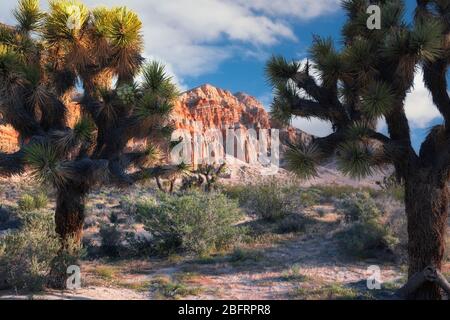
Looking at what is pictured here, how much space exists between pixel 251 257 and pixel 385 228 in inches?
146

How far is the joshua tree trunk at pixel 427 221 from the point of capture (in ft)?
24.1

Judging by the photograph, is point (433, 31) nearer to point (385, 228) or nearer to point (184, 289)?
point (184, 289)

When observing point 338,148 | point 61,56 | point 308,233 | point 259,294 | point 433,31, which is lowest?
point 259,294

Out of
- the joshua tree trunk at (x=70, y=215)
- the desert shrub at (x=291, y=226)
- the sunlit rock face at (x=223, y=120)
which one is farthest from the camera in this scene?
the sunlit rock face at (x=223, y=120)

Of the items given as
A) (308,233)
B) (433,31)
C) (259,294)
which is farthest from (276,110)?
(308,233)

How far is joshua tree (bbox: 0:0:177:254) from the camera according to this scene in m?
8.00

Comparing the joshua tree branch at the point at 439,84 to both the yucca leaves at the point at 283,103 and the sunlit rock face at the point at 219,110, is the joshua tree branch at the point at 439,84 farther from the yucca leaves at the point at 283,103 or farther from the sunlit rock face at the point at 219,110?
the sunlit rock face at the point at 219,110

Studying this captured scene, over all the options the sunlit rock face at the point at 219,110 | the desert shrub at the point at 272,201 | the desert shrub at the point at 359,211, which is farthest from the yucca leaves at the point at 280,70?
the sunlit rock face at the point at 219,110

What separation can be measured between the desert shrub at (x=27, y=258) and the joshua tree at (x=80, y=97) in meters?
0.62

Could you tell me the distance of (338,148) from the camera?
7.64 metres

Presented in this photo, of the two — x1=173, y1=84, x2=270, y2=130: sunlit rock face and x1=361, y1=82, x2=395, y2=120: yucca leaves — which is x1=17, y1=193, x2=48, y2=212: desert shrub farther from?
x1=173, y1=84, x2=270, y2=130: sunlit rock face

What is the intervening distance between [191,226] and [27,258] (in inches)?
205

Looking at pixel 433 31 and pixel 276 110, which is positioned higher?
pixel 433 31

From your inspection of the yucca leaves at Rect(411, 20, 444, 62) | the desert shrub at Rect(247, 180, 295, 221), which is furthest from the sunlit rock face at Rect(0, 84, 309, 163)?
the yucca leaves at Rect(411, 20, 444, 62)
